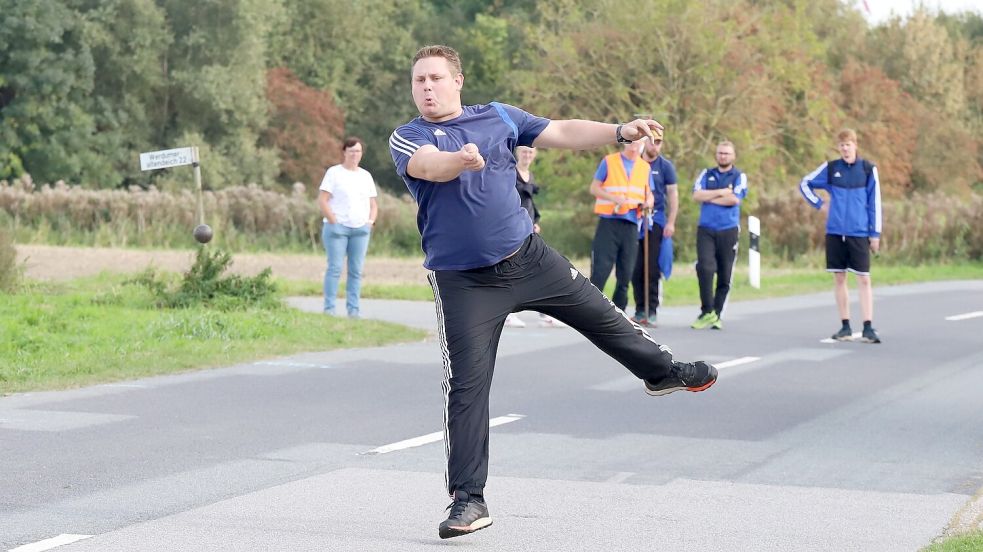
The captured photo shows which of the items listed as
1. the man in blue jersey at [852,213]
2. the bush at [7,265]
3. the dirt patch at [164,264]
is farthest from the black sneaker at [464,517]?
the dirt patch at [164,264]

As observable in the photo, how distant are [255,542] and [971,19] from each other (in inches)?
2581

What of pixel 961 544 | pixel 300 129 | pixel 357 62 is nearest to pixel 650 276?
pixel 961 544

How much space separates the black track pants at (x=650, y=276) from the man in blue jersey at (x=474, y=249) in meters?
10.4

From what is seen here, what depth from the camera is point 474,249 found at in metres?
6.27

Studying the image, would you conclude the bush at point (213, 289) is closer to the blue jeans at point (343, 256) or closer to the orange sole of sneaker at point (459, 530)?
the blue jeans at point (343, 256)

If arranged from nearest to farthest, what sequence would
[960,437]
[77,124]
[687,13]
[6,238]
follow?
[960,437] → [6,238] → [687,13] → [77,124]

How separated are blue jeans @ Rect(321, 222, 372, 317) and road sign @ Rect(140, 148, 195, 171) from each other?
6.04 feet

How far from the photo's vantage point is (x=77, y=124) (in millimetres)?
47875

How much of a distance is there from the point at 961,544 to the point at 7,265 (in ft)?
42.4

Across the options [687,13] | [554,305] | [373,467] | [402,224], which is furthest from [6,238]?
[687,13]

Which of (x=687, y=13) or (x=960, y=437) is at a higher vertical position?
(x=687, y=13)

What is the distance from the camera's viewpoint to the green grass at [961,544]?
19.5ft

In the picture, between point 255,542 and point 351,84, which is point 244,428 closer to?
point 255,542

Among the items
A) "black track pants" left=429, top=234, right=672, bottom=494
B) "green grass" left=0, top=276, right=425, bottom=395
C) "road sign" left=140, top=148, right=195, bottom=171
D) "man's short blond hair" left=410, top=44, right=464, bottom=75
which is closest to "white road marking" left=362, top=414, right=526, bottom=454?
"black track pants" left=429, top=234, right=672, bottom=494
